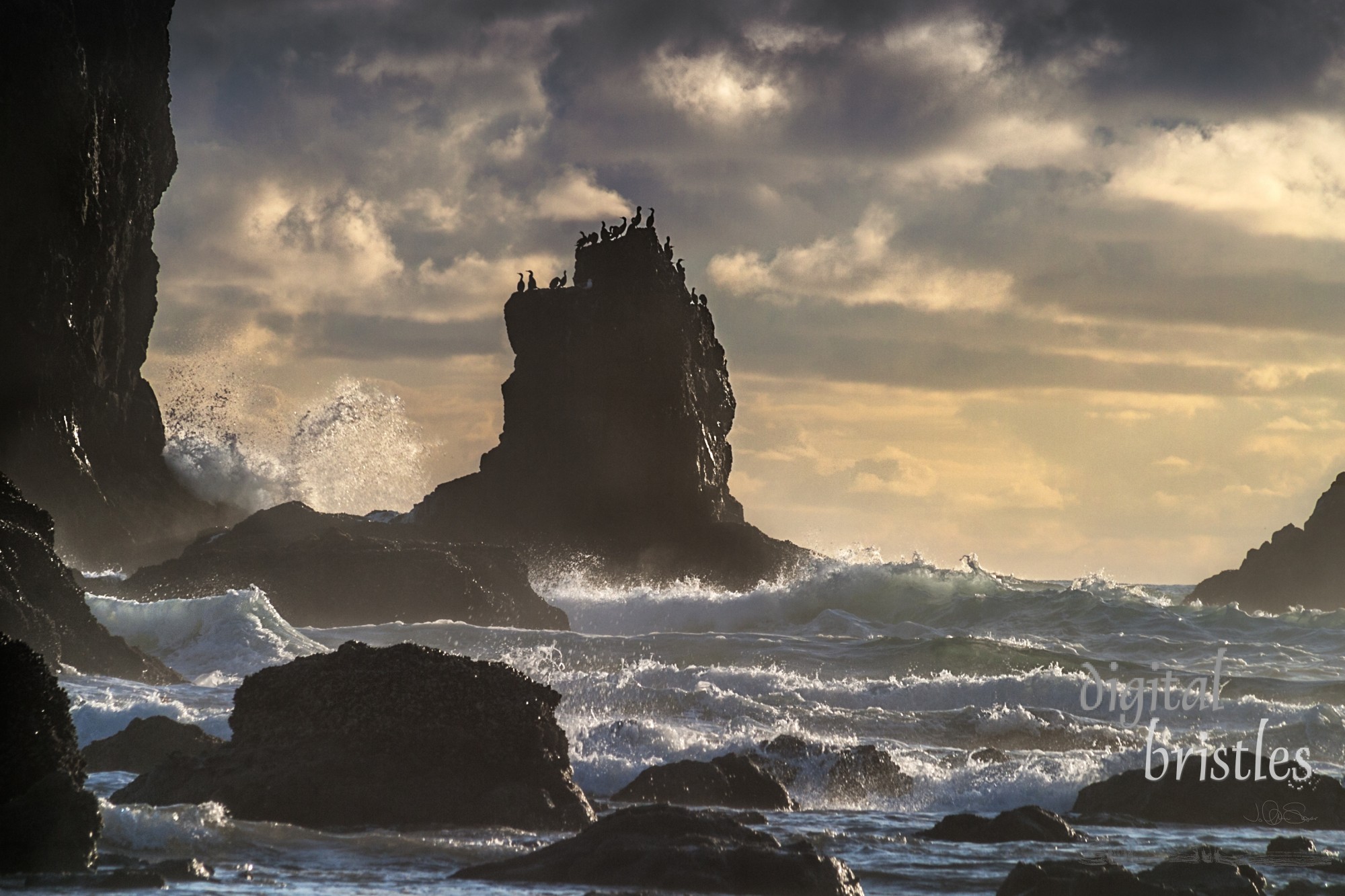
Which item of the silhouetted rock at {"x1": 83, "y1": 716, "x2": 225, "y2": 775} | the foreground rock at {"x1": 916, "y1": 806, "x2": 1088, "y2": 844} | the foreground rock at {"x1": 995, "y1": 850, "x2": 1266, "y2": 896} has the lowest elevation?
the foreground rock at {"x1": 916, "y1": 806, "x2": 1088, "y2": 844}

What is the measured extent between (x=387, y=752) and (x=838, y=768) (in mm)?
4989

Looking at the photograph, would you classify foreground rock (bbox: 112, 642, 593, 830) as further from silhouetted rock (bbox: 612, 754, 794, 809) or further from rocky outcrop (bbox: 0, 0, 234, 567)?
rocky outcrop (bbox: 0, 0, 234, 567)

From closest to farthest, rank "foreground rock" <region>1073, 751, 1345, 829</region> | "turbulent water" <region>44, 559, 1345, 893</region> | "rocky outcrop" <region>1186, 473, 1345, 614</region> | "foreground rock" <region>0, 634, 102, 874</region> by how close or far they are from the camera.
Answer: "foreground rock" <region>0, 634, 102, 874</region> → "turbulent water" <region>44, 559, 1345, 893</region> → "foreground rock" <region>1073, 751, 1345, 829</region> → "rocky outcrop" <region>1186, 473, 1345, 614</region>

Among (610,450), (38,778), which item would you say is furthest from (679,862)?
(610,450)

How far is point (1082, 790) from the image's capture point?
13242mm

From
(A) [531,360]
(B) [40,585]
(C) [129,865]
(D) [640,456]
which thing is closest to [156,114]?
(A) [531,360]

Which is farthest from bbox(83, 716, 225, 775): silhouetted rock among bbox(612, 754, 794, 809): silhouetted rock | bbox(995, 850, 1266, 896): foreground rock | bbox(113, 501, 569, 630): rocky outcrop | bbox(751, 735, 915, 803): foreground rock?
bbox(113, 501, 569, 630): rocky outcrop

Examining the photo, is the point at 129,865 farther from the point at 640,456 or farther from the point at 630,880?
the point at 640,456

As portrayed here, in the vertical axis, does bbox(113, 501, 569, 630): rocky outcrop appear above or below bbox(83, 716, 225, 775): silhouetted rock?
above

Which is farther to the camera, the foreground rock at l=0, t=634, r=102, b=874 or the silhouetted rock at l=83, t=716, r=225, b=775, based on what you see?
the silhouetted rock at l=83, t=716, r=225, b=775

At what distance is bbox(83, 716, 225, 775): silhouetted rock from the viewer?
12.4 metres

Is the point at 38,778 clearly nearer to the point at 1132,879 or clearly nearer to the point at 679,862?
the point at 679,862
